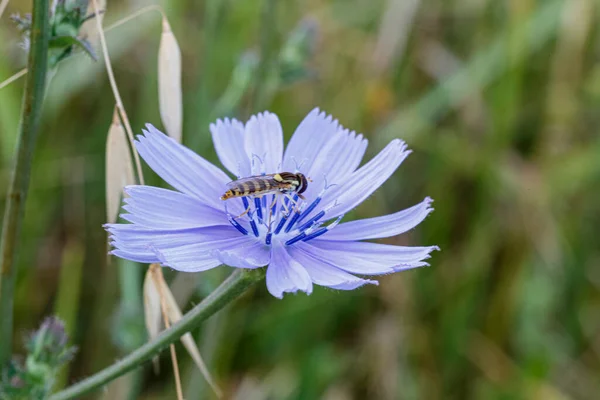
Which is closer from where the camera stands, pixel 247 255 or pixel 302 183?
pixel 247 255

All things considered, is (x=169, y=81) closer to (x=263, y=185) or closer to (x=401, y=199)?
(x=263, y=185)

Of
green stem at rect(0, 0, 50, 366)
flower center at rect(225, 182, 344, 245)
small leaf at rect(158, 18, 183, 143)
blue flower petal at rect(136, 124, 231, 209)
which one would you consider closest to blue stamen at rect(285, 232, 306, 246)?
flower center at rect(225, 182, 344, 245)

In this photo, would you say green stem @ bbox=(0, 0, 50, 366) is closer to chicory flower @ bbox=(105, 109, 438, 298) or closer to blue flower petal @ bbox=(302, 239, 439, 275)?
chicory flower @ bbox=(105, 109, 438, 298)

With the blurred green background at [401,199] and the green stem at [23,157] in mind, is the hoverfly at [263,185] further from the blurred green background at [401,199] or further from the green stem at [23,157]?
the blurred green background at [401,199]

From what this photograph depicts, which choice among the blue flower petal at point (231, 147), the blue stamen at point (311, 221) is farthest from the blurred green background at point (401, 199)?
the blue stamen at point (311, 221)

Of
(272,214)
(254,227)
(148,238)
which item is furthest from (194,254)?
(272,214)

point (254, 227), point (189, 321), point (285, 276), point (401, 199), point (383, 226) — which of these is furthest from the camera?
point (401, 199)
